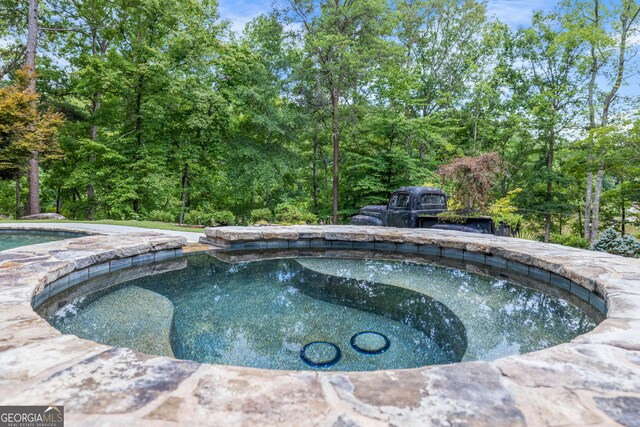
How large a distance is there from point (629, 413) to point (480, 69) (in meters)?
17.6

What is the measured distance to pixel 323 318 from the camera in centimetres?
267

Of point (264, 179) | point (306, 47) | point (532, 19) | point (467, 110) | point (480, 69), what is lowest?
point (264, 179)

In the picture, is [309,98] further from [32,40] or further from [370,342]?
[370,342]

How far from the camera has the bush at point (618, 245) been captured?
579 centimetres

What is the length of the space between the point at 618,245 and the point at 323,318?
21.6ft

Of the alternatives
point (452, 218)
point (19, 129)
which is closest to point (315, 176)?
point (452, 218)

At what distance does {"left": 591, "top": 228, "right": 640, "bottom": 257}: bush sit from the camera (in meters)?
5.79

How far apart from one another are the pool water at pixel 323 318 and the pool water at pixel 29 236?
447 centimetres

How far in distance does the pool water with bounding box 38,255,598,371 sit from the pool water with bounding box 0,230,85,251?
4.47 m

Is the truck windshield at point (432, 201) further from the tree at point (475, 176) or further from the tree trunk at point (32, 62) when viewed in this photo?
the tree trunk at point (32, 62)

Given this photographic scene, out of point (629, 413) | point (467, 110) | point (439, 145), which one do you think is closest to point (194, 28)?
point (439, 145)

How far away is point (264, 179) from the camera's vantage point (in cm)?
1251

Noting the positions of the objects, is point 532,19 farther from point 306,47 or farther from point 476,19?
point 306,47

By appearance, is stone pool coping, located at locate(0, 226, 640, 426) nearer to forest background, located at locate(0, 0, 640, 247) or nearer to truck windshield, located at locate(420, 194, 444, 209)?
truck windshield, located at locate(420, 194, 444, 209)
